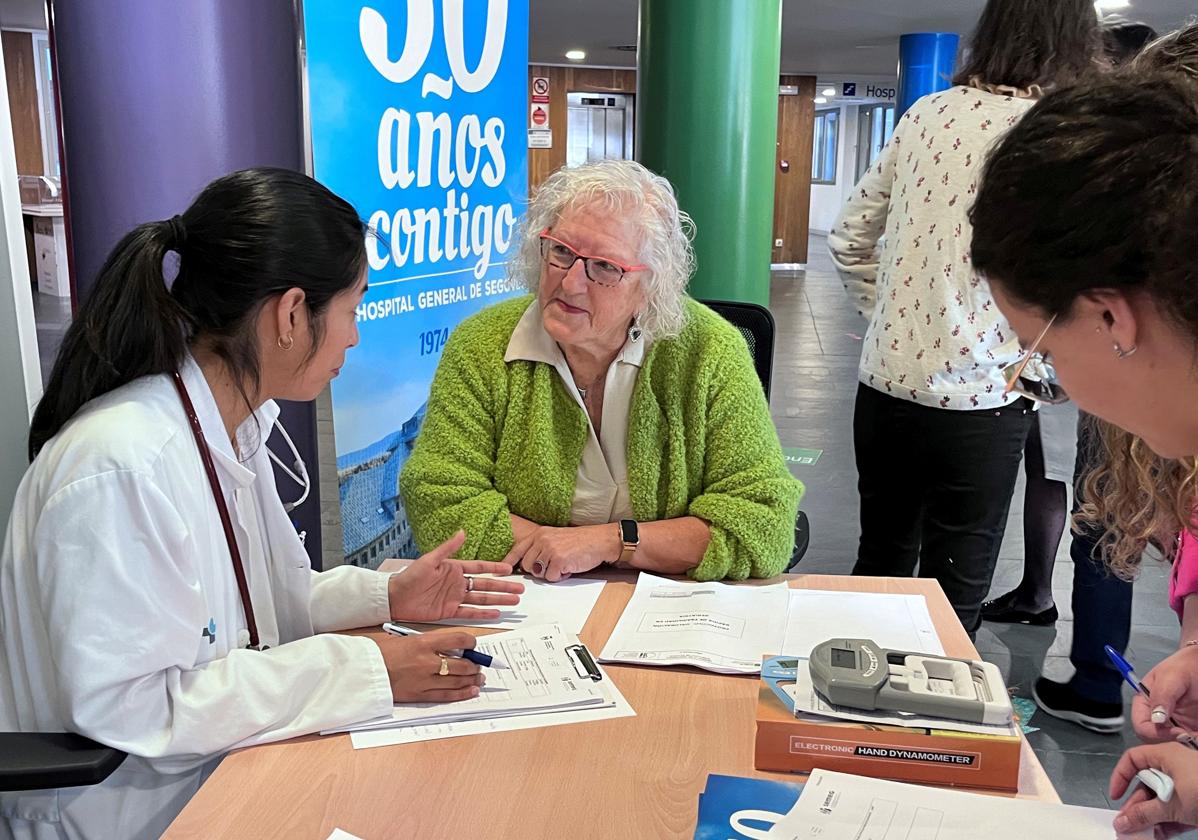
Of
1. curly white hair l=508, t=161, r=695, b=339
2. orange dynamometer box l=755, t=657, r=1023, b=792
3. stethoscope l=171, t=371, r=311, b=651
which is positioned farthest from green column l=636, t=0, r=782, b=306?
orange dynamometer box l=755, t=657, r=1023, b=792

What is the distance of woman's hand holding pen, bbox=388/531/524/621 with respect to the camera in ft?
5.26

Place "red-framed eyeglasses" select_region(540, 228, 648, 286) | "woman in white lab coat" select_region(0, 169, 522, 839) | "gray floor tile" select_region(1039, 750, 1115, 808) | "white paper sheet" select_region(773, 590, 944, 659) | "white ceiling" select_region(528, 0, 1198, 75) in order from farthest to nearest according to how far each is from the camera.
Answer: "white ceiling" select_region(528, 0, 1198, 75)
"gray floor tile" select_region(1039, 750, 1115, 808)
"red-framed eyeglasses" select_region(540, 228, 648, 286)
"white paper sheet" select_region(773, 590, 944, 659)
"woman in white lab coat" select_region(0, 169, 522, 839)

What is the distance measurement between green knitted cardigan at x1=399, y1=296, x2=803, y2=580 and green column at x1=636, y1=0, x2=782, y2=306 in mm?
1852

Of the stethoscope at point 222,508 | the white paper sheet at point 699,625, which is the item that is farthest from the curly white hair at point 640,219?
the stethoscope at point 222,508

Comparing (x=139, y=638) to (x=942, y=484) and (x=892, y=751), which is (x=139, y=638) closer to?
(x=892, y=751)

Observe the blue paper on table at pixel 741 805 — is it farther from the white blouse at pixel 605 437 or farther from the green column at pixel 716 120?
the green column at pixel 716 120

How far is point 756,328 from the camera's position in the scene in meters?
2.39

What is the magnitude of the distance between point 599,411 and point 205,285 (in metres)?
0.86

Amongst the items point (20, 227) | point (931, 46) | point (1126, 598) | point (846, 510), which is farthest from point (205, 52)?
point (931, 46)

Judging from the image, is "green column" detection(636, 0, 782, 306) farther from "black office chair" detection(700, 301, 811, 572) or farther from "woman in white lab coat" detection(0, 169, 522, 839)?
"woman in white lab coat" detection(0, 169, 522, 839)

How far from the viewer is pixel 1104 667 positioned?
2756 mm

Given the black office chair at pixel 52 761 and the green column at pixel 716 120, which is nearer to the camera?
the black office chair at pixel 52 761

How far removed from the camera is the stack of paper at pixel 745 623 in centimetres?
149

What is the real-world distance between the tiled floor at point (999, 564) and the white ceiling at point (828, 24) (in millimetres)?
3021
